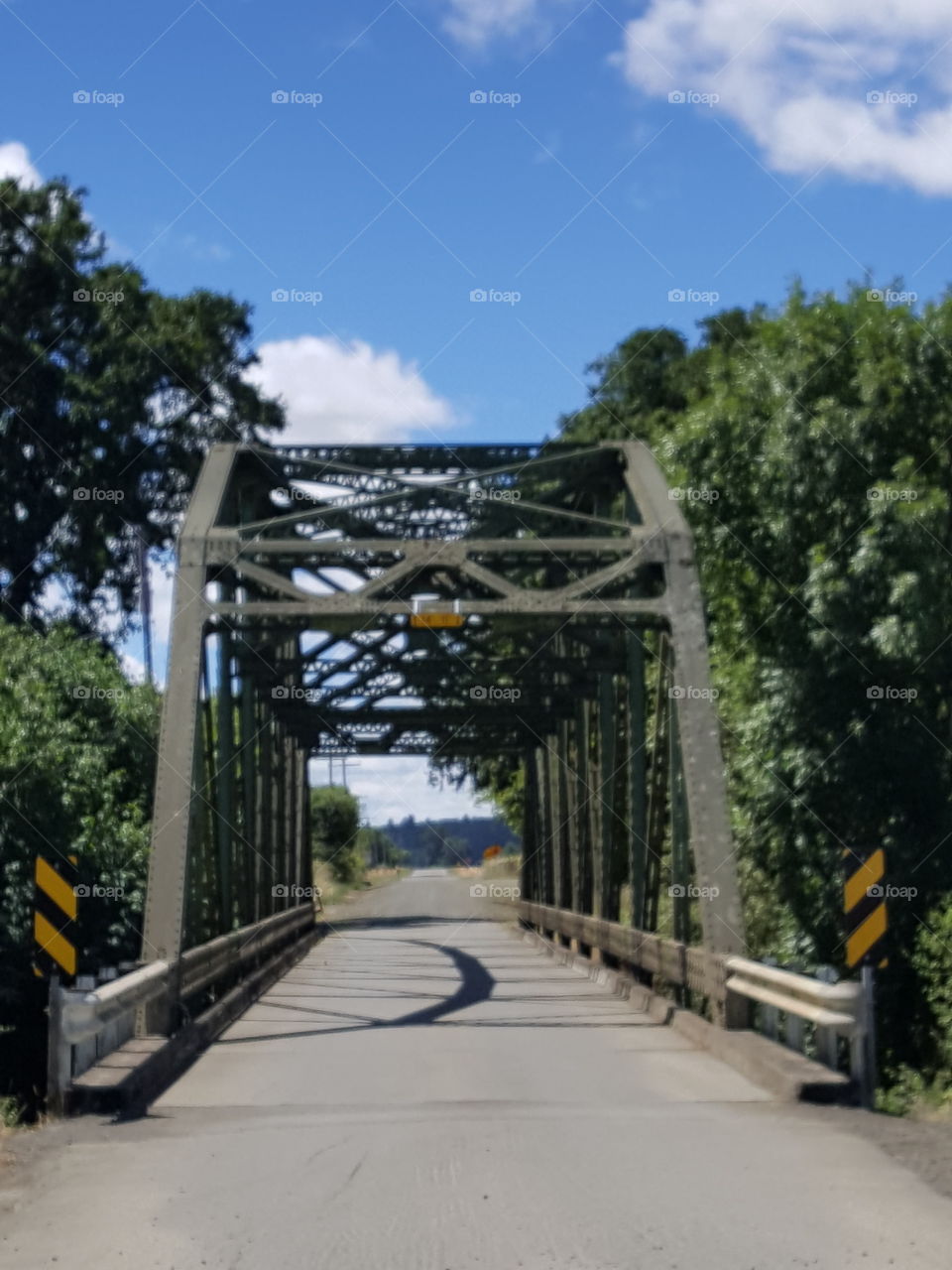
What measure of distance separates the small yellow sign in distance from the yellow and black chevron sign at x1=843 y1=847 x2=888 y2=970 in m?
6.43

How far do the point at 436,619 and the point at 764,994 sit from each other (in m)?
6.14

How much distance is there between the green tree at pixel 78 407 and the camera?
35.8 meters

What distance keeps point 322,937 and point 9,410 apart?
13.2 meters

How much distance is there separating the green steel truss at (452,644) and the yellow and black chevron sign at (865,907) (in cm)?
258

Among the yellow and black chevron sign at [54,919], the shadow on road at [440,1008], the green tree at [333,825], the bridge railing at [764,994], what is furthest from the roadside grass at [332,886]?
the yellow and black chevron sign at [54,919]

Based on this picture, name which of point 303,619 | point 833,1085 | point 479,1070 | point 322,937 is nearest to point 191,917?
point 303,619

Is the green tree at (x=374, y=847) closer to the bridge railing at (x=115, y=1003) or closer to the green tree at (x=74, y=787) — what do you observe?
the green tree at (x=74, y=787)

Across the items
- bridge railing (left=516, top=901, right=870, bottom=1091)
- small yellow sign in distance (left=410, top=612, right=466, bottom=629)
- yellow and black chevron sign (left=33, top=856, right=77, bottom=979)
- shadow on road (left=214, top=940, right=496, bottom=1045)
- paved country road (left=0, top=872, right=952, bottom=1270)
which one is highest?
small yellow sign in distance (left=410, top=612, right=466, bottom=629)

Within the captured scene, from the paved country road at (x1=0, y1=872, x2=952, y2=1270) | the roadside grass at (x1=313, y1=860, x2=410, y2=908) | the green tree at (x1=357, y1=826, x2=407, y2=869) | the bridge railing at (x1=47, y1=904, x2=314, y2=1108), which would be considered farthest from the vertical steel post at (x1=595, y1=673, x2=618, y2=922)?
the green tree at (x1=357, y1=826, x2=407, y2=869)

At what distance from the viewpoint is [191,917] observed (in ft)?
47.9

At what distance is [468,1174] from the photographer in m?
7.13

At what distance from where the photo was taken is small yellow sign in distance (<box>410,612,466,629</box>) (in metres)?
15.6

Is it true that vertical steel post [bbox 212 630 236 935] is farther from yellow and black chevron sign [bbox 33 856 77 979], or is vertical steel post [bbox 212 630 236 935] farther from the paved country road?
yellow and black chevron sign [bbox 33 856 77 979]

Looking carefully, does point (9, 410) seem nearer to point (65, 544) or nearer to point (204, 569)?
point (65, 544)
